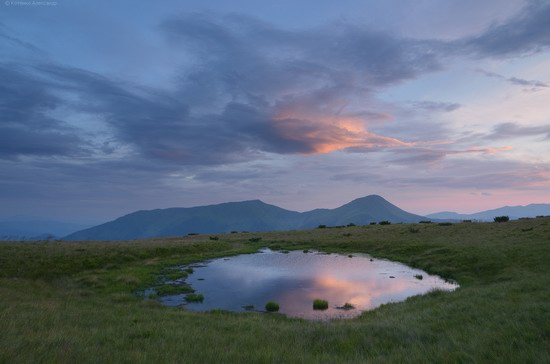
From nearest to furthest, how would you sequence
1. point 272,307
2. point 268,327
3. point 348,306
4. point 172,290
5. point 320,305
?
point 268,327, point 272,307, point 348,306, point 320,305, point 172,290

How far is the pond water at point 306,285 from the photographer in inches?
1006

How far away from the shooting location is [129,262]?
4553 cm

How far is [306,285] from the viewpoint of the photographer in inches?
1310

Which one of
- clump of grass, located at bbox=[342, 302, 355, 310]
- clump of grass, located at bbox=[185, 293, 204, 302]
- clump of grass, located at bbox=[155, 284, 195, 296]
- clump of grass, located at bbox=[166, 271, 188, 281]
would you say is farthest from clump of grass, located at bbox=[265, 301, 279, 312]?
clump of grass, located at bbox=[166, 271, 188, 281]

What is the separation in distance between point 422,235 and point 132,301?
55.3 m

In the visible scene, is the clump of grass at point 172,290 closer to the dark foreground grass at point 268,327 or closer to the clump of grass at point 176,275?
the dark foreground grass at point 268,327

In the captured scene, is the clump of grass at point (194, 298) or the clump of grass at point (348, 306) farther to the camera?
the clump of grass at point (194, 298)

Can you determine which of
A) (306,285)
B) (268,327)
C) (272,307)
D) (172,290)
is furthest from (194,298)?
(268,327)

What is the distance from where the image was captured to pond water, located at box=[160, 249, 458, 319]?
2555 cm

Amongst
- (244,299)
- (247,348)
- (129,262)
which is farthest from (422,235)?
(247,348)

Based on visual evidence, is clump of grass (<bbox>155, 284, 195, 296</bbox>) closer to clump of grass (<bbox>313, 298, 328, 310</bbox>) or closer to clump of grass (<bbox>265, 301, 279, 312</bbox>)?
clump of grass (<bbox>265, 301, 279, 312</bbox>)

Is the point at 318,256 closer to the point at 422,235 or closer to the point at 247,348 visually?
the point at 422,235

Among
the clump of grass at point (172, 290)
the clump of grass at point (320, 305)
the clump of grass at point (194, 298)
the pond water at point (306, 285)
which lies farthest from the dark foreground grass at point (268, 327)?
the clump of grass at point (320, 305)

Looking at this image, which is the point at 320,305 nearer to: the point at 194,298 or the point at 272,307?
the point at 272,307
